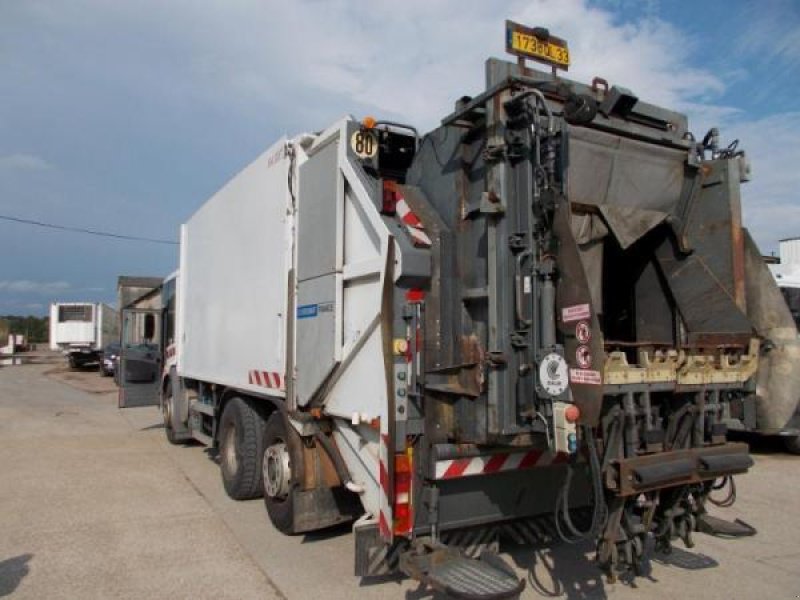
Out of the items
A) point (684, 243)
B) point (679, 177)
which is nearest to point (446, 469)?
point (684, 243)

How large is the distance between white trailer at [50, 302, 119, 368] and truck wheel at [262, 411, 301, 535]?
29082 mm

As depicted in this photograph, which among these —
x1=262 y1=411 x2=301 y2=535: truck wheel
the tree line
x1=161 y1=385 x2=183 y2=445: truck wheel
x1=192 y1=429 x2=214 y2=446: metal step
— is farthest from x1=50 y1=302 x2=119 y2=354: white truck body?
the tree line

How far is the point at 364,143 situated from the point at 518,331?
1753 mm

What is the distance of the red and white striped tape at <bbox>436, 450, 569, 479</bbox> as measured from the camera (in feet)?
12.3

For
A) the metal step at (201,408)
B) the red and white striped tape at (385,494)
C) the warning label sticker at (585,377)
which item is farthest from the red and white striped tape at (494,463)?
the metal step at (201,408)

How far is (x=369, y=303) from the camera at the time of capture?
4020mm

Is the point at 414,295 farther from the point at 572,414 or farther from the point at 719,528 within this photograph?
the point at 719,528

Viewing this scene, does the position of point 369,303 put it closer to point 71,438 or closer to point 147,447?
point 147,447

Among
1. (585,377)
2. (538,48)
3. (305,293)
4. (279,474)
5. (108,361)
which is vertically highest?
(538,48)

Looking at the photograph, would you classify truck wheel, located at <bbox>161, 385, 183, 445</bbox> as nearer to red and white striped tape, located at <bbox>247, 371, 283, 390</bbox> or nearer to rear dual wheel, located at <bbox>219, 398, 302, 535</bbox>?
rear dual wheel, located at <bbox>219, 398, 302, 535</bbox>

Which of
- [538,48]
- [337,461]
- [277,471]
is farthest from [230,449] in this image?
[538,48]

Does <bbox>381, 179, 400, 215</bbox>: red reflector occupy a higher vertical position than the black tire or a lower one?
higher

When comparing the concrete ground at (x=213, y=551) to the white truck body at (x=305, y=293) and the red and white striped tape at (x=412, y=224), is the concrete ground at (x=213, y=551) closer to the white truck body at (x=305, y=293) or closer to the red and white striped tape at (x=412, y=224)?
the white truck body at (x=305, y=293)

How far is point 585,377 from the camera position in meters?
3.18
